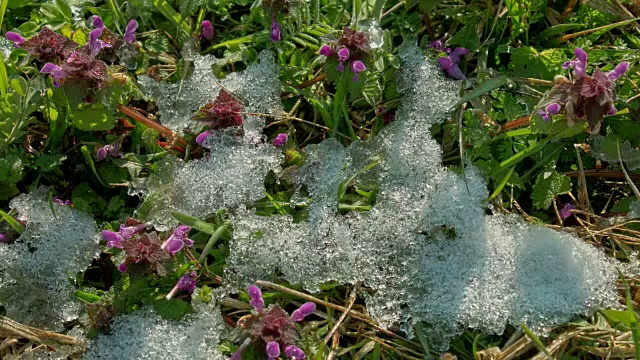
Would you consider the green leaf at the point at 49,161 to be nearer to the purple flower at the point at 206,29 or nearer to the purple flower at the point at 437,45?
the purple flower at the point at 206,29

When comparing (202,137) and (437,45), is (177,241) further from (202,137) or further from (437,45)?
(437,45)

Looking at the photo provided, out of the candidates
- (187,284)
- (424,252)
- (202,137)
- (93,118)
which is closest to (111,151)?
(93,118)

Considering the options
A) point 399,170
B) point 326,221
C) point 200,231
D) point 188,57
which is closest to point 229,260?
point 200,231

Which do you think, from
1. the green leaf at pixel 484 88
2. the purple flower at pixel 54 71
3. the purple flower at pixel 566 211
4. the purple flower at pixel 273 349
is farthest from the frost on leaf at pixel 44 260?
the purple flower at pixel 566 211

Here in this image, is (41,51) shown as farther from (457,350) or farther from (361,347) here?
(457,350)

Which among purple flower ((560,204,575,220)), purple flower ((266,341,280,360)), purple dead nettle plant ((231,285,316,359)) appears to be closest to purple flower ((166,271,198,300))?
purple dead nettle plant ((231,285,316,359))

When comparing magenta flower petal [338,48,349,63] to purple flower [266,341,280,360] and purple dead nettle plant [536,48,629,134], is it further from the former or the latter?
purple flower [266,341,280,360]
